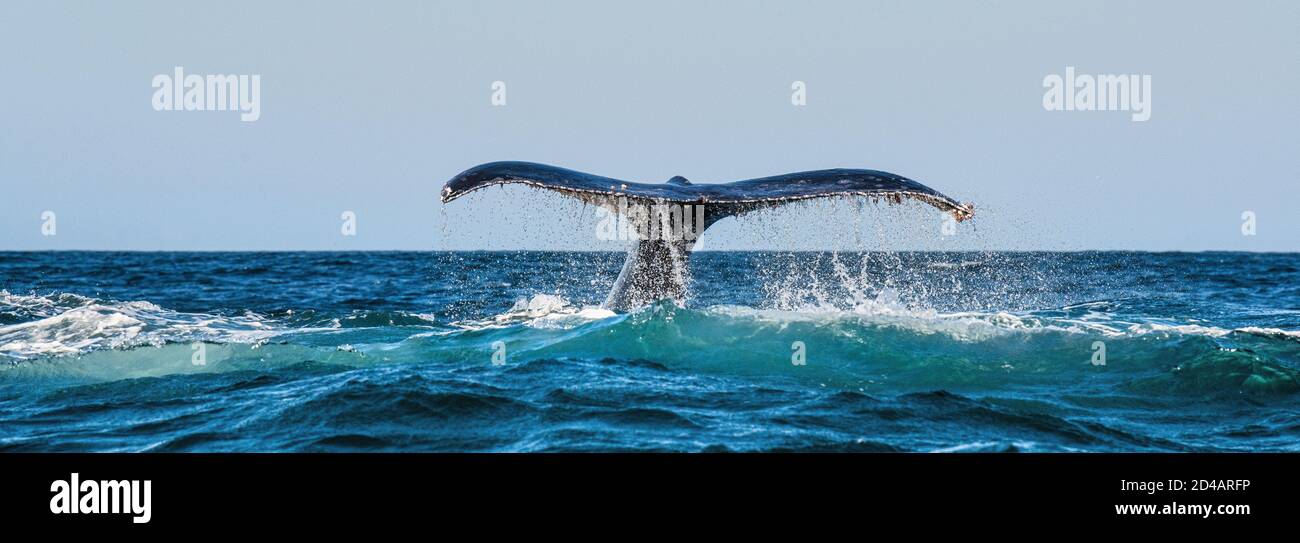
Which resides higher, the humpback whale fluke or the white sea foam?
the humpback whale fluke

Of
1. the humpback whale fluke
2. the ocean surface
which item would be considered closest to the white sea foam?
the ocean surface

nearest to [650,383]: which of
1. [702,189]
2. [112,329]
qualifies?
[702,189]

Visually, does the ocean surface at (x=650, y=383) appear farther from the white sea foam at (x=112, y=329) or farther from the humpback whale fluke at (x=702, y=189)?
the humpback whale fluke at (x=702, y=189)

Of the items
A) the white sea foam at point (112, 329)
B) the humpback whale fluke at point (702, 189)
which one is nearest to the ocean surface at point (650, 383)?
the white sea foam at point (112, 329)

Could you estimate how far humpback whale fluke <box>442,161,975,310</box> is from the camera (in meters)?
9.55

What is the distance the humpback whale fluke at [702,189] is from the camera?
9555mm

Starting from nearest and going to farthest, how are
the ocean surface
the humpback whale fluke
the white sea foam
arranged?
the ocean surface
the humpback whale fluke
the white sea foam

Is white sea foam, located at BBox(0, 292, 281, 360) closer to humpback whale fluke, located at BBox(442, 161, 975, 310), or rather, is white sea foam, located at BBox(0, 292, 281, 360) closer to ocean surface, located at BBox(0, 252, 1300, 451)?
ocean surface, located at BBox(0, 252, 1300, 451)

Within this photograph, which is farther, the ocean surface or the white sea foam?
the white sea foam

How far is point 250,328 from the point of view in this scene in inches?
560
